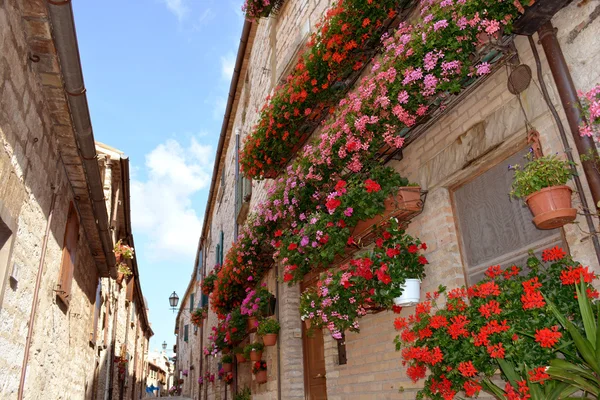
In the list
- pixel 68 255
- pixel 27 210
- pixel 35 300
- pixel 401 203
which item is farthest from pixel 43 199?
pixel 401 203

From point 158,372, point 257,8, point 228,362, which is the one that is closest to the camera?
point 257,8

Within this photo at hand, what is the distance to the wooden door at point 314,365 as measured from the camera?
692cm

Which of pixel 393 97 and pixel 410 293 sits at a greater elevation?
pixel 393 97

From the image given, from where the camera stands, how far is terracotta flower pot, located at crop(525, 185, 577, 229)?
2.81 m

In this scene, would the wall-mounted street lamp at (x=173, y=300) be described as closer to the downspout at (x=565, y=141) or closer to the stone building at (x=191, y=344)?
the stone building at (x=191, y=344)

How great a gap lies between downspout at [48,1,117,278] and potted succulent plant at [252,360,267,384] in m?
4.30

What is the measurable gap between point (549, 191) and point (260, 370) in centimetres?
701

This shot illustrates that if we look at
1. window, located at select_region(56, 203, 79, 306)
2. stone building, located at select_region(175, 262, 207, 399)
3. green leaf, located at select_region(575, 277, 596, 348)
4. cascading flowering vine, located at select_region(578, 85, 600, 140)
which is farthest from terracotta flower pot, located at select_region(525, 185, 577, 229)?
stone building, located at select_region(175, 262, 207, 399)

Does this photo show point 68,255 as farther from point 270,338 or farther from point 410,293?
point 410,293

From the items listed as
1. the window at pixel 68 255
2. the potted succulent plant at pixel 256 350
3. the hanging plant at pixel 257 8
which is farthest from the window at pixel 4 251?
the hanging plant at pixel 257 8

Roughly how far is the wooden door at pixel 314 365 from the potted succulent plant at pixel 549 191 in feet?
14.2

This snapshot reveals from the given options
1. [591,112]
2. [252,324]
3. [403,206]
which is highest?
[403,206]

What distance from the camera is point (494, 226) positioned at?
3891mm

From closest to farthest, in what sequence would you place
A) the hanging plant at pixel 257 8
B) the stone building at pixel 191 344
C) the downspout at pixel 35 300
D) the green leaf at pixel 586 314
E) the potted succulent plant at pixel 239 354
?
the green leaf at pixel 586 314 < the downspout at pixel 35 300 < the hanging plant at pixel 257 8 < the potted succulent plant at pixel 239 354 < the stone building at pixel 191 344
